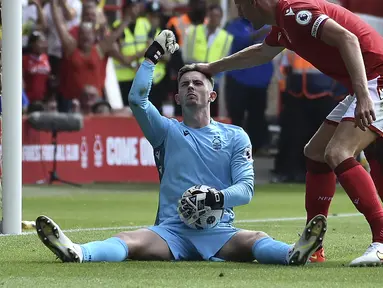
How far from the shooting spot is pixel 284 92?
18609 millimetres

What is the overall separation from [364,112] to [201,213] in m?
1.17

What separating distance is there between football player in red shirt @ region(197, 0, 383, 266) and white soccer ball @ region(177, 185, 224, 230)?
774mm

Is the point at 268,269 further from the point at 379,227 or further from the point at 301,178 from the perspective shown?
the point at 301,178

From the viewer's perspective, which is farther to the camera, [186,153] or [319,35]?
[186,153]

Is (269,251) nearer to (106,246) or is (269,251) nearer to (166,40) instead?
(106,246)

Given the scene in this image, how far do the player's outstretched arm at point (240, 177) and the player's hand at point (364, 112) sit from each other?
86 cm

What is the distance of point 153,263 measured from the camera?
7.76 meters

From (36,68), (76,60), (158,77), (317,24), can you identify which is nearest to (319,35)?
(317,24)

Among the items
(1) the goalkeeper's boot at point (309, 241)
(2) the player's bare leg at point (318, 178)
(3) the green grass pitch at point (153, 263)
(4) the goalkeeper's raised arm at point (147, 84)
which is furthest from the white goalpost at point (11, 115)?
(1) the goalkeeper's boot at point (309, 241)

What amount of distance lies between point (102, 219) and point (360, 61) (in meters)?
5.19

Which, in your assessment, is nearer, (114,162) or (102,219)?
(102,219)

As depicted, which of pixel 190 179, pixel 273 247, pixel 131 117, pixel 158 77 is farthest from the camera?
pixel 158 77

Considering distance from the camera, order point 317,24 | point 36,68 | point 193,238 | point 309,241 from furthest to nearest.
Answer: point 36,68 → point 193,238 → point 317,24 → point 309,241

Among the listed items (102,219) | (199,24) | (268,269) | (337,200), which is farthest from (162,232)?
(199,24)
